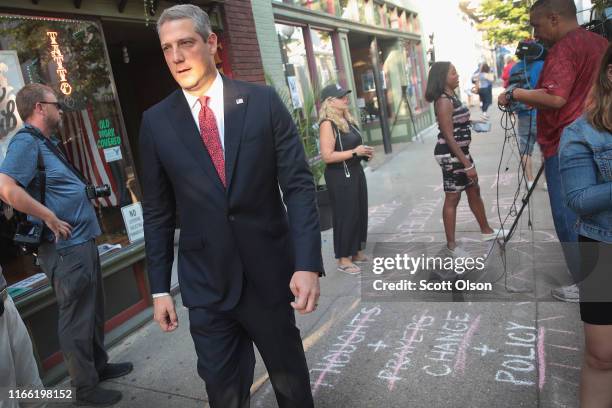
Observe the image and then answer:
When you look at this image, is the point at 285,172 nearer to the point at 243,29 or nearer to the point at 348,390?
the point at 348,390

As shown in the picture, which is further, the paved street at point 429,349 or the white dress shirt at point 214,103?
the paved street at point 429,349

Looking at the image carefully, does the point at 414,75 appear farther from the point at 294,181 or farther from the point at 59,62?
the point at 294,181

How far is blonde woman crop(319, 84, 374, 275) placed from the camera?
4.85 meters

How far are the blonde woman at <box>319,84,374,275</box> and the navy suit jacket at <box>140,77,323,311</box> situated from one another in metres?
2.73

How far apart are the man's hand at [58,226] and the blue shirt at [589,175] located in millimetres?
2687

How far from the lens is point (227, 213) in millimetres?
A: 2031

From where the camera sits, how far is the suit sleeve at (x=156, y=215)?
2176 millimetres

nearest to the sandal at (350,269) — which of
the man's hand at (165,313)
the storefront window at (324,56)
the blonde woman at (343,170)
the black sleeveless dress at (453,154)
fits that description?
the blonde woman at (343,170)

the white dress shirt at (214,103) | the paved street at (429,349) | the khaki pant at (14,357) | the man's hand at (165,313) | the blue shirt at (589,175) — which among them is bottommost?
the paved street at (429,349)

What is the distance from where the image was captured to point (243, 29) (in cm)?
652

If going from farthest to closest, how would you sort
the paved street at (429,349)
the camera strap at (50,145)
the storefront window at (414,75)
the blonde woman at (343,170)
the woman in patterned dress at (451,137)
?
the storefront window at (414,75) → the blonde woman at (343,170) → the woman in patterned dress at (451,137) → the camera strap at (50,145) → the paved street at (429,349)

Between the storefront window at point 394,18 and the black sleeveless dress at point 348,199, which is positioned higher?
the storefront window at point 394,18

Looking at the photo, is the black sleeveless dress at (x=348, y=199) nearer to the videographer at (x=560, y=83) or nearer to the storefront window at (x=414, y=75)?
the videographer at (x=560, y=83)

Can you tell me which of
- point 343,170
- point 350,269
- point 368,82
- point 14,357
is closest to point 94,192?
point 14,357
